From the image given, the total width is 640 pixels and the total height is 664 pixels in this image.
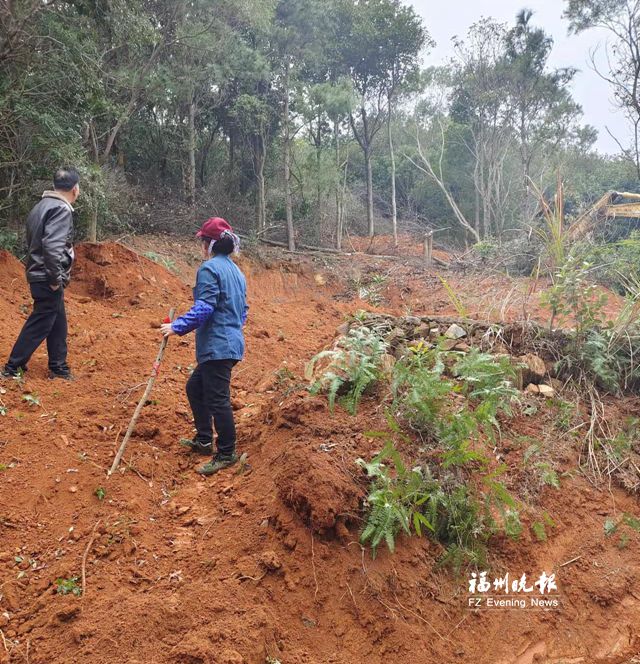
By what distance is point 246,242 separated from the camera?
12633 mm

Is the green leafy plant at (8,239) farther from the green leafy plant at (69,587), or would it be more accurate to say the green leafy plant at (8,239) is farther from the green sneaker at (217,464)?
the green leafy plant at (69,587)

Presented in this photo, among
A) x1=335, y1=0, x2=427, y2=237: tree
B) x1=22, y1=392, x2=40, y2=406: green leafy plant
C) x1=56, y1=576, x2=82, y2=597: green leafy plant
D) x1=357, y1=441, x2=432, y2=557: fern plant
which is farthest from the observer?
x1=335, y1=0, x2=427, y2=237: tree

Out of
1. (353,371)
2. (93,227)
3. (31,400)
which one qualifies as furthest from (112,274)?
(353,371)

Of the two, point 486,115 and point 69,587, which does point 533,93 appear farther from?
point 69,587

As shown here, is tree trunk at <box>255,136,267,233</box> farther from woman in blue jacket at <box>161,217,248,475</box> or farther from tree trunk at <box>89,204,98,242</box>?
woman in blue jacket at <box>161,217,248,475</box>

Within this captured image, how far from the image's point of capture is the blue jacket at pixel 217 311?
135 inches

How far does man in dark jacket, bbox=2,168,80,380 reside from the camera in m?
4.22

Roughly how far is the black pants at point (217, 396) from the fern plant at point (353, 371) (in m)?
0.62

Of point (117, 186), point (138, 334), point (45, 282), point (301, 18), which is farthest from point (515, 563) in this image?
point (301, 18)

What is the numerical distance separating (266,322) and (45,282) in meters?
4.66

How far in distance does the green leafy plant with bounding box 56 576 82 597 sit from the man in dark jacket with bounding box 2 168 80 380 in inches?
93.4

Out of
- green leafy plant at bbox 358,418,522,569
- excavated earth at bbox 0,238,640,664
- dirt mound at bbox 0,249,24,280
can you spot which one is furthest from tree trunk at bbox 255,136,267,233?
green leafy plant at bbox 358,418,522,569

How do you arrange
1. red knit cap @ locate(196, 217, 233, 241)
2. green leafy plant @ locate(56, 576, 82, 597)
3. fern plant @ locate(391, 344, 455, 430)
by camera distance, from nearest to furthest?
green leafy plant @ locate(56, 576, 82, 597), fern plant @ locate(391, 344, 455, 430), red knit cap @ locate(196, 217, 233, 241)

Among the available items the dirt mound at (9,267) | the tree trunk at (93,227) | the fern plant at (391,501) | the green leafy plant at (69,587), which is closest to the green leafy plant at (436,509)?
the fern plant at (391,501)
